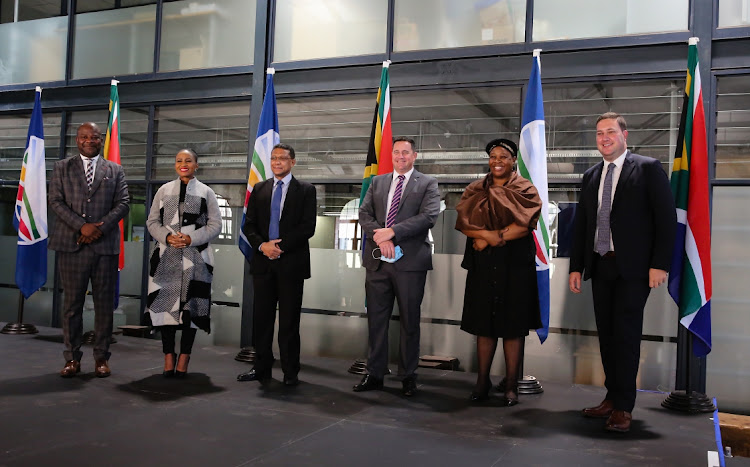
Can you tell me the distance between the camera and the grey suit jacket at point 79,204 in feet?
14.3

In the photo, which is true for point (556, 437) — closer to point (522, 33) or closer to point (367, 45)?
point (522, 33)

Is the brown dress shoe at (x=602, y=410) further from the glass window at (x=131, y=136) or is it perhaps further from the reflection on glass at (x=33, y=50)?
the reflection on glass at (x=33, y=50)

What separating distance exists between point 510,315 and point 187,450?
1.92m

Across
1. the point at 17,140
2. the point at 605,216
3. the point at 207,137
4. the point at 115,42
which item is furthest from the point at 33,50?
the point at 605,216

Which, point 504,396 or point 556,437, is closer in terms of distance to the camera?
point 556,437

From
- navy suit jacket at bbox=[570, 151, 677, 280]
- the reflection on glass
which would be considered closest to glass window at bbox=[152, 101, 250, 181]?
the reflection on glass

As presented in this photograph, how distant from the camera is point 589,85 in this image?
5.02 m

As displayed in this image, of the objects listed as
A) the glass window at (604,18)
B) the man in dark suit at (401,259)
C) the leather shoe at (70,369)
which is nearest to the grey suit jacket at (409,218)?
the man in dark suit at (401,259)

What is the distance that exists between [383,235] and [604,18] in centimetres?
244

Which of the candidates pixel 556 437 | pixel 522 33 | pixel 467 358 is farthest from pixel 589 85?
pixel 556 437

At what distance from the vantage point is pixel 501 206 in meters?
3.87

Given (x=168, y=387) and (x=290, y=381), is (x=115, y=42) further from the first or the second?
(x=290, y=381)

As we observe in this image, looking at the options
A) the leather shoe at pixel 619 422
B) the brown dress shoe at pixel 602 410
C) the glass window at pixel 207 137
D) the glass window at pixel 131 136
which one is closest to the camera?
the leather shoe at pixel 619 422

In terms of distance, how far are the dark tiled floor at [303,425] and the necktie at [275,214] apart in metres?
0.95
